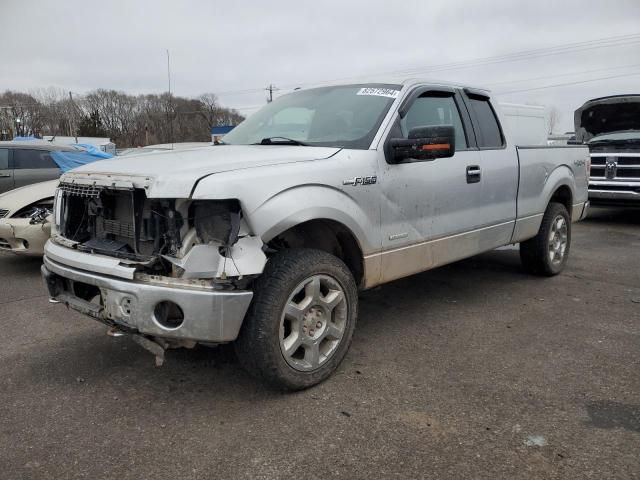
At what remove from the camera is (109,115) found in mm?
73125

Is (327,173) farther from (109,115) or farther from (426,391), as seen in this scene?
(109,115)

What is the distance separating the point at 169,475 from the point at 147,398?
0.80 meters

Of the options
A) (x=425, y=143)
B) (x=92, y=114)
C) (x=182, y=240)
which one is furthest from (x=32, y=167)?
(x=92, y=114)

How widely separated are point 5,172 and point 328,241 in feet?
24.0

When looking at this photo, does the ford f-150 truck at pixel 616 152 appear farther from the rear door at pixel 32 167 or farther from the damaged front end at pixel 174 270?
the rear door at pixel 32 167

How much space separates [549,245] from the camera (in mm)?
5586

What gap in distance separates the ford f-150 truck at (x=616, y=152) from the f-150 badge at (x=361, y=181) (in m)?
7.97

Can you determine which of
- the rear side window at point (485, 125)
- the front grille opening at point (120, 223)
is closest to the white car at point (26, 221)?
the front grille opening at point (120, 223)

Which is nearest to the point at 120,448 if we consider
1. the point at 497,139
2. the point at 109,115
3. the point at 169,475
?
the point at 169,475

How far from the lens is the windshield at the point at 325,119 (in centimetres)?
362

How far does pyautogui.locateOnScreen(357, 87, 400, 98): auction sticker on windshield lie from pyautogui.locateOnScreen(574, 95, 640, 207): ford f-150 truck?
296 inches

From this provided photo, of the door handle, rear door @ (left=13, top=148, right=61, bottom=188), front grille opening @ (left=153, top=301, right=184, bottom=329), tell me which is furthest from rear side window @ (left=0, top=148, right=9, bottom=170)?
the door handle

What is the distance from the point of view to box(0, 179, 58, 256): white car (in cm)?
584

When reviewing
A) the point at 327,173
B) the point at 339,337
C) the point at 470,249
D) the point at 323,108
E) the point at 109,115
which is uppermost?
the point at 109,115
